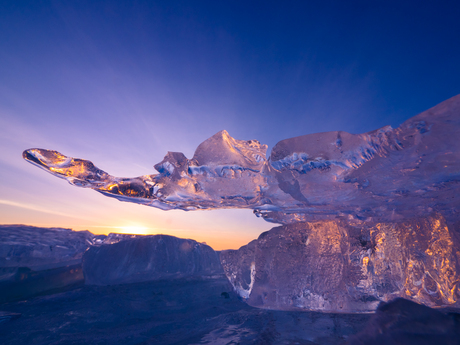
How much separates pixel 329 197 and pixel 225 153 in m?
2.68

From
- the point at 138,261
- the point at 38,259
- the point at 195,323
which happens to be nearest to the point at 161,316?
the point at 195,323

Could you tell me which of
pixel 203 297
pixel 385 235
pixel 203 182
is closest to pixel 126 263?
pixel 203 297

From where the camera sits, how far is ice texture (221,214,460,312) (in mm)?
3691

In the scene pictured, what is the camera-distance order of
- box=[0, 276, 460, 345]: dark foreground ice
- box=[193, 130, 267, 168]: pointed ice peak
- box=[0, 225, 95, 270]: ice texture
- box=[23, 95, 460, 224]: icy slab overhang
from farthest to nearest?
1. box=[0, 225, 95, 270]: ice texture
2. box=[193, 130, 267, 168]: pointed ice peak
3. box=[23, 95, 460, 224]: icy slab overhang
4. box=[0, 276, 460, 345]: dark foreground ice

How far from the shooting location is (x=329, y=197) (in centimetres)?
445

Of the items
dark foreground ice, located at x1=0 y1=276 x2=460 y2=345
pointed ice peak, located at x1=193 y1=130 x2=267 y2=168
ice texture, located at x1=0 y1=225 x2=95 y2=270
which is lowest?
dark foreground ice, located at x1=0 y1=276 x2=460 y2=345

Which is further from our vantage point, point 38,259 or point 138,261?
point 38,259

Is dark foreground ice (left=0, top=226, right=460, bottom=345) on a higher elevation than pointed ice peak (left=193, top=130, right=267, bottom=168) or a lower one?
lower

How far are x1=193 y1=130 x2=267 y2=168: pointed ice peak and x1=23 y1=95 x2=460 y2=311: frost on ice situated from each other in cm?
2

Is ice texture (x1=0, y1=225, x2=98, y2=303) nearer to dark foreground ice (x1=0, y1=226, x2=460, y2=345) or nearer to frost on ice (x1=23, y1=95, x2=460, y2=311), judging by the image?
dark foreground ice (x1=0, y1=226, x2=460, y2=345)

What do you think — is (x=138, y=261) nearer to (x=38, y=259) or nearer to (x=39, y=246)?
(x=39, y=246)

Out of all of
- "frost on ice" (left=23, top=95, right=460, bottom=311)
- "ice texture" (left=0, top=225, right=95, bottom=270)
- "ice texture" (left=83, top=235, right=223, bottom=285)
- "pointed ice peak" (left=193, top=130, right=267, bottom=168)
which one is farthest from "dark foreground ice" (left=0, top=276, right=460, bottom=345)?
"ice texture" (left=0, top=225, right=95, bottom=270)

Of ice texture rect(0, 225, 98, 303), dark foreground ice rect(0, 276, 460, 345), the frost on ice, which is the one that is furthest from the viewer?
ice texture rect(0, 225, 98, 303)

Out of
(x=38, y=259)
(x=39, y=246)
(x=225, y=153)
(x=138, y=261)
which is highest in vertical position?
(x=225, y=153)
